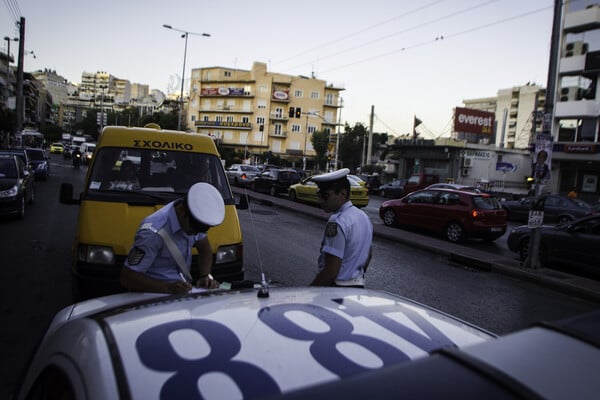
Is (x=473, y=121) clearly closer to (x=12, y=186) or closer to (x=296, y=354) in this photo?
(x=12, y=186)

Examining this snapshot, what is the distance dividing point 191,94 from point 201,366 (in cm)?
10066

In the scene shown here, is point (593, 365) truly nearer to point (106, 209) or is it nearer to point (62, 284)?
point (106, 209)

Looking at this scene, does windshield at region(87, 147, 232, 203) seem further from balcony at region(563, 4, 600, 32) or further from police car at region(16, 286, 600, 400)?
balcony at region(563, 4, 600, 32)

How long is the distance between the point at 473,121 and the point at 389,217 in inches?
1456

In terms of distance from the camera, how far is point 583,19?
1390 inches

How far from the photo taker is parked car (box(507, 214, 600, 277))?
31.2 feet

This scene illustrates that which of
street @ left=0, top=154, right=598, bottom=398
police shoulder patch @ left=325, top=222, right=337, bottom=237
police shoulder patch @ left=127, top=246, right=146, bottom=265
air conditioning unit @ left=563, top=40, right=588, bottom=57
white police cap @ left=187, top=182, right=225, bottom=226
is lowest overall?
street @ left=0, top=154, right=598, bottom=398

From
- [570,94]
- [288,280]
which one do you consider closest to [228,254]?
[288,280]

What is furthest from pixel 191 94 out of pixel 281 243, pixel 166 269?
pixel 166 269

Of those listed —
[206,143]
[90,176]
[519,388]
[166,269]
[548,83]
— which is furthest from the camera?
[548,83]

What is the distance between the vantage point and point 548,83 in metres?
10.0

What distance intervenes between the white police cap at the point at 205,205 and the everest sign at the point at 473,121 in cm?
4697

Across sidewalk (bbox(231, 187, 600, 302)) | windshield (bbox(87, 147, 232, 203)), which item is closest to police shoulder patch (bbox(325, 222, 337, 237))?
windshield (bbox(87, 147, 232, 203))

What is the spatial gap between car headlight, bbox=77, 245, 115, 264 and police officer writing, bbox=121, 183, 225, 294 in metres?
1.44
